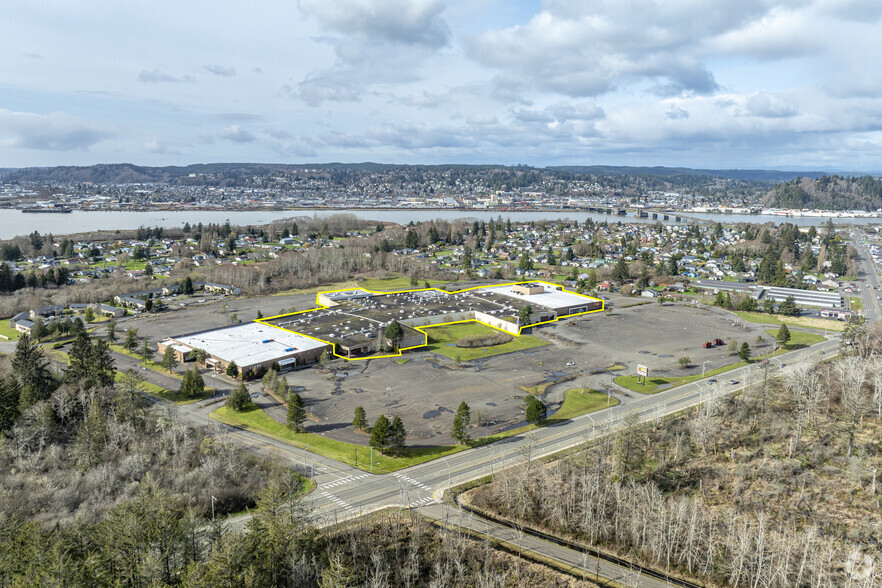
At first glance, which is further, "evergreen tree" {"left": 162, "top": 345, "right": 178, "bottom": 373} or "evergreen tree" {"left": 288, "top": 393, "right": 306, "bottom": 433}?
"evergreen tree" {"left": 162, "top": 345, "right": 178, "bottom": 373}

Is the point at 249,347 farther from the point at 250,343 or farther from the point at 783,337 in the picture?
the point at 783,337

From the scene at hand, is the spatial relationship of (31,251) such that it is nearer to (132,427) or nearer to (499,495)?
(132,427)

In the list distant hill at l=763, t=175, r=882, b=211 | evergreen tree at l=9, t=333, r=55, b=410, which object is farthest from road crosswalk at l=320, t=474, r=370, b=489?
distant hill at l=763, t=175, r=882, b=211

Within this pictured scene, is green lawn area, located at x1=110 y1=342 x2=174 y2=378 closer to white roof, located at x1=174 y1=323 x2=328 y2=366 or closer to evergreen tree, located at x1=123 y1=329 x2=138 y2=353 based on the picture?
evergreen tree, located at x1=123 y1=329 x2=138 y2=353

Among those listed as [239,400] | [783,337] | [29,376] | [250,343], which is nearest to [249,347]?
[250,343]

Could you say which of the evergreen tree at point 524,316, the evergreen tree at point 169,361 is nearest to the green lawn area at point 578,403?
the evergreen tree at point 524,316

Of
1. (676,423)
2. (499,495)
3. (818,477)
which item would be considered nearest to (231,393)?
(499,495)
